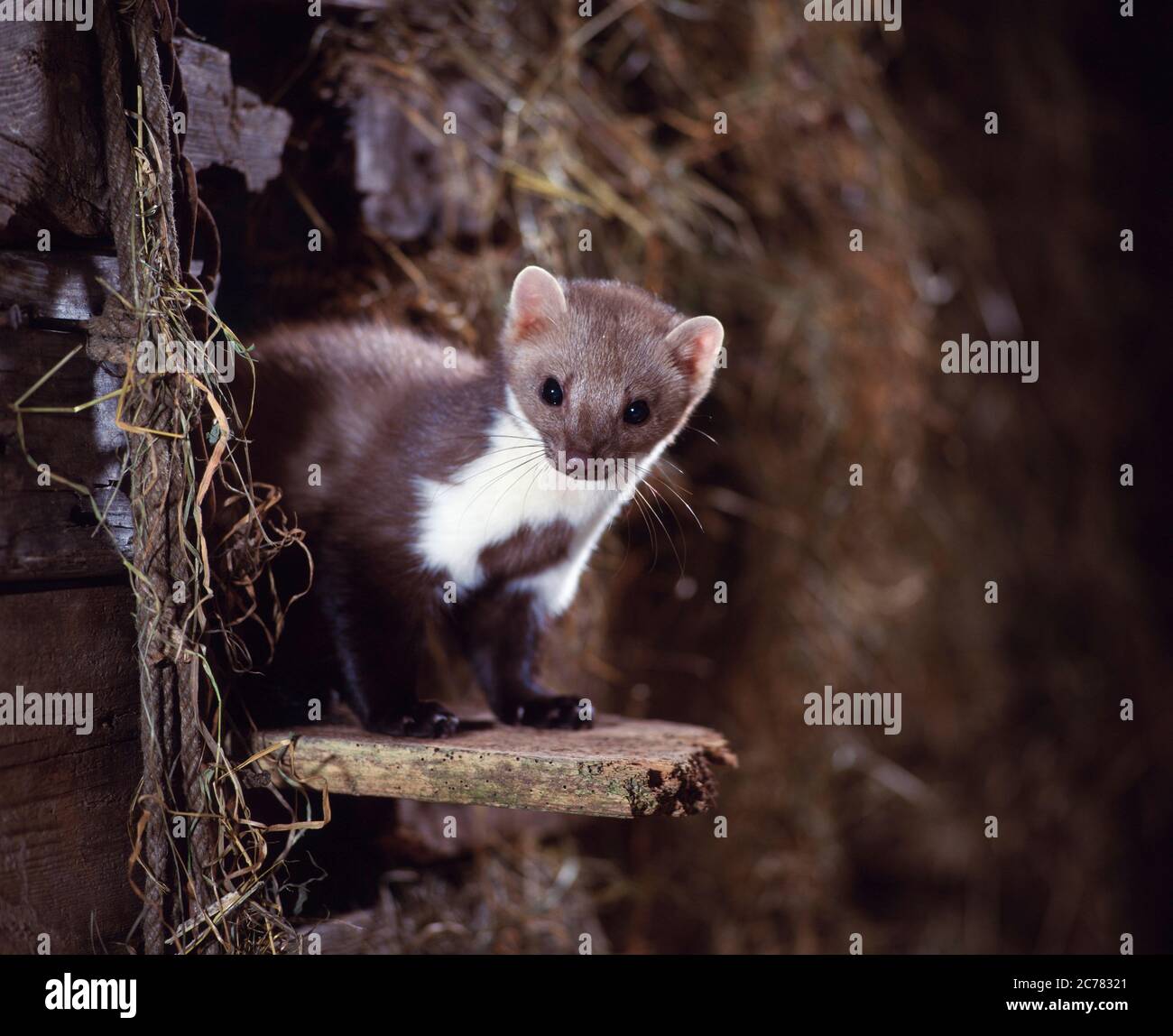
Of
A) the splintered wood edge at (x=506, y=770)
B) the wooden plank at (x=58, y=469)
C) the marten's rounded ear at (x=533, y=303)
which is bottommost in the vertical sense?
the splintered wood edge at (x=506, y=770)

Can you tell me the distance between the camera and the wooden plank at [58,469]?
4.70ft

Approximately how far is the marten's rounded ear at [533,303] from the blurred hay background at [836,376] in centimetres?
51

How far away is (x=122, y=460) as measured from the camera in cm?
156

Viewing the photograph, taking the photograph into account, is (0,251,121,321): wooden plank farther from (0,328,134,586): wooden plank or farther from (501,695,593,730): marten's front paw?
(501,695,593,730): marten's front paw

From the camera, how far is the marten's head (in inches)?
66.9

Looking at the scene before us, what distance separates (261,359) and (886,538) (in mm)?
1877

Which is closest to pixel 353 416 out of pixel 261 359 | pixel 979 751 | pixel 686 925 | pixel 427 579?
pixel 261 359

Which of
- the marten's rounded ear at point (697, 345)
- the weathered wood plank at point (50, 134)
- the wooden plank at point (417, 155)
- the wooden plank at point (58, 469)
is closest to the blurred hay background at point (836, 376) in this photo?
the wooden plank at point (417, 155)

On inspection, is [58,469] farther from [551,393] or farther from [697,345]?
[697,345]

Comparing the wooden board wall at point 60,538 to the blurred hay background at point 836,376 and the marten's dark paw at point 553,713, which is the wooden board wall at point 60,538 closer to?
the blurred hay background at point 836,376

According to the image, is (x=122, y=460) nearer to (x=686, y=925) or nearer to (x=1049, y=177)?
(x=686, y=925)

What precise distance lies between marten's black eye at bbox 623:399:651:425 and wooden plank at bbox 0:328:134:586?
A: 2.33ft

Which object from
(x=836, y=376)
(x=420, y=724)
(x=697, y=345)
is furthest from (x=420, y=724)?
(x=836, y=376)

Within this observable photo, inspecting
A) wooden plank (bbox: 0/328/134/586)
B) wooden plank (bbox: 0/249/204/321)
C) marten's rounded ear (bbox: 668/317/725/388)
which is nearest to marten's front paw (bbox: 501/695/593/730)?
marten's rounded ear (bbox: 668/317/725/388)
